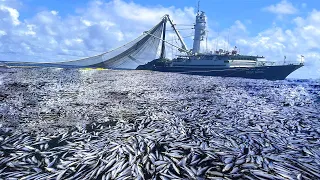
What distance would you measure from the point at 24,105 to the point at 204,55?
259 feet

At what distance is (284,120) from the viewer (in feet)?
60.0

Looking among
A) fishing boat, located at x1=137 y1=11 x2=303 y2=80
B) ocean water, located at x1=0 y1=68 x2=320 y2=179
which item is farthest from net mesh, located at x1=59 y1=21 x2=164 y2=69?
ocean water, located at x1=0 y1=68 x2=320 y2=179

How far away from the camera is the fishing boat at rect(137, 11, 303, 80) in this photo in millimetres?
87938

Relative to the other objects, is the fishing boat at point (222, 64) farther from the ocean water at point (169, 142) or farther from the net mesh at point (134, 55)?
the ocean water at point (169, 142)

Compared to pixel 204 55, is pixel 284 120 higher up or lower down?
lower down

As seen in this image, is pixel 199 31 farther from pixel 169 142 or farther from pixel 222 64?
pixel 169 142

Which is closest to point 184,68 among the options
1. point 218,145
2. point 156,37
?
point 156,37

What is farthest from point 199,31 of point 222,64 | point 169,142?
point 169,142

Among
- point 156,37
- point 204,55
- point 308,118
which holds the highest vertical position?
point 156,37

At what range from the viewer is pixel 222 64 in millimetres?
89875

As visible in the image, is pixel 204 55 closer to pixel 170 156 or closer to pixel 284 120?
pixel 284 120

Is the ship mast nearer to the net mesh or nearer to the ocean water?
the net mesh

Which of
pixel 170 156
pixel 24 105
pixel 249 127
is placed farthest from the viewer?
pixel 24 105

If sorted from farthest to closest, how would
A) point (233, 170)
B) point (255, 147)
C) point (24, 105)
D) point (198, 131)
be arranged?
point (24, 105)
point (198, 131)
point (255, 147)
point (233, 170)
